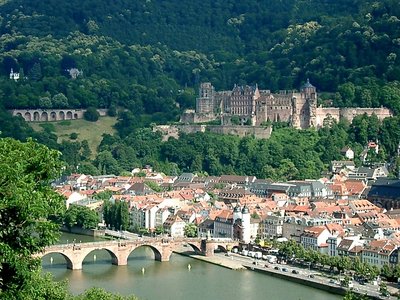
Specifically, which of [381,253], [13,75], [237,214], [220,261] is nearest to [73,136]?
[13,75]

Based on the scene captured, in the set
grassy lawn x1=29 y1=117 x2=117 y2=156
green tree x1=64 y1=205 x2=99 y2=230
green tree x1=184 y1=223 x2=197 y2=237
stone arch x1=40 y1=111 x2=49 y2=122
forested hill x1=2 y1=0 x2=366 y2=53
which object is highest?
forested hill x1=2 y1=0 x2=366 y2=53

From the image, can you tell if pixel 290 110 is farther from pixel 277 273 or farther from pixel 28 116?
pixel 277 273

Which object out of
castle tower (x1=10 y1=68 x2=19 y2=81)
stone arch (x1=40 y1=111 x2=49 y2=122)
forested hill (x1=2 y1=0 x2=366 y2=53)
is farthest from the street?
forested hill (x1=2 y1=0 x2=366 y2=53)

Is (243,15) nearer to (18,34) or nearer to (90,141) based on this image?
(18,34)

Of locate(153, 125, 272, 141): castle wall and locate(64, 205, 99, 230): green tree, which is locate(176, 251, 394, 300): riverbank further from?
locate(153, 125, 272, 141): castle wall

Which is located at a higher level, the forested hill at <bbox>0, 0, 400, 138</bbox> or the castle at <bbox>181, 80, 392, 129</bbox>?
the forested hill at <bbox>0, 0, 400, 138</bbox>

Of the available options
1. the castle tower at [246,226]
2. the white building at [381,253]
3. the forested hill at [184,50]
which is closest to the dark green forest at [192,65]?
the forested hill at [184,50]

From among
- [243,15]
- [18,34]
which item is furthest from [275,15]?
[18,34]
